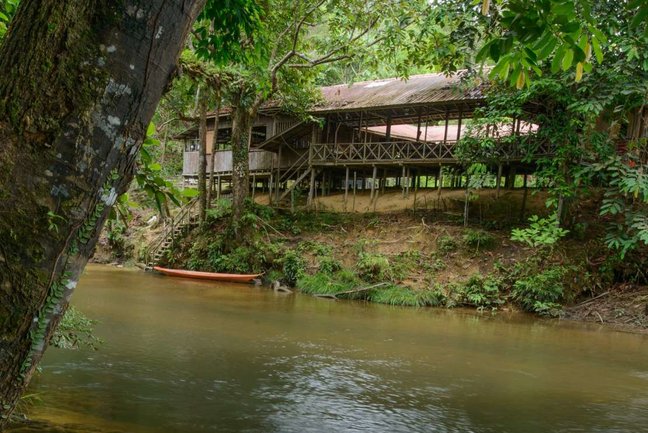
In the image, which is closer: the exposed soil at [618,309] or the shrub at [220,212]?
the exposed soil at [618,309]

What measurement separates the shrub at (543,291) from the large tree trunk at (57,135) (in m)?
14.0

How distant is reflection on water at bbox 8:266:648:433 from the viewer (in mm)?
5836

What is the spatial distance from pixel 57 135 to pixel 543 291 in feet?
47.1

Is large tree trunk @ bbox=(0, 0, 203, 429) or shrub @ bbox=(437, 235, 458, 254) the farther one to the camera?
shrub @ bbox=(437, 235, 458, 254)

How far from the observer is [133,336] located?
9.20 metres

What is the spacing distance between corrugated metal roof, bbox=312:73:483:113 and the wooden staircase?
645cm

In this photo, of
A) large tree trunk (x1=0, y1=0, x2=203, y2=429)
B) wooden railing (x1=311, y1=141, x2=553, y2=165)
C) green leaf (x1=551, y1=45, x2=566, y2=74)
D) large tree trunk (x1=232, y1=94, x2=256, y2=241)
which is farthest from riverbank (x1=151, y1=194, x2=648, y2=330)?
large tree trunk (x1=0, y1=0, x2=203, y2=429)

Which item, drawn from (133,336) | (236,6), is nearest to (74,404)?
(133,336)

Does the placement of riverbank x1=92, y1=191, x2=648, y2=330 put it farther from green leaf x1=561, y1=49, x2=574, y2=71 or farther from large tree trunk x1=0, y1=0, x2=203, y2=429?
large tree trunk x1=0, y1=0, x2=203, y2=429

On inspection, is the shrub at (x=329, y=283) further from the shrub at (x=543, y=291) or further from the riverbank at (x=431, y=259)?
the shrub at (x=543, y=291)

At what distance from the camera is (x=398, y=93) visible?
67.2ft

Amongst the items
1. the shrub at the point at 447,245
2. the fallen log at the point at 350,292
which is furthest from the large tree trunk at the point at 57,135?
the shrub at the point at 447,245

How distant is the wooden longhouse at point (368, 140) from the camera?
62.0ft

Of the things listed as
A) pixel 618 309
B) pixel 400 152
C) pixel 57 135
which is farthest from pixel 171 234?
pixel 57 135
